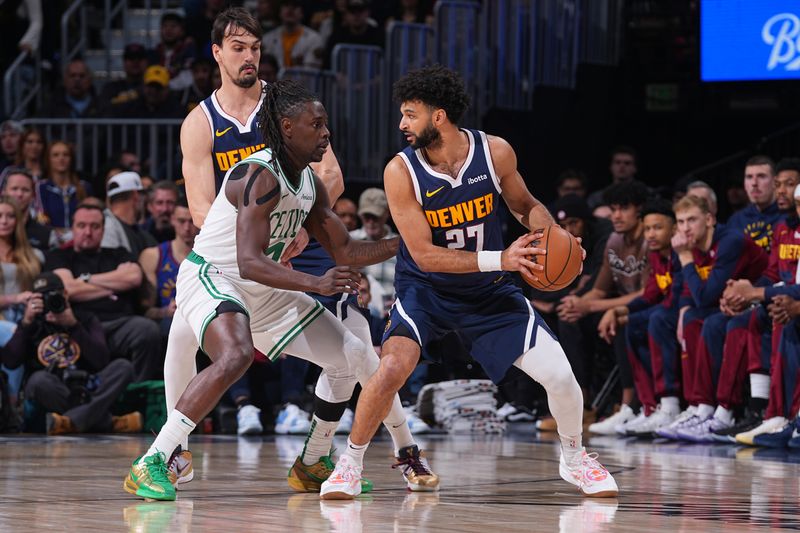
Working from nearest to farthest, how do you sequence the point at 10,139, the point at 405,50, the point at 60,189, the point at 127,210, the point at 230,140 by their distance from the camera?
the point at 230,140 → the point at 127,210 → the point at 60,189 → the point at 10,139 → the point at 405,50

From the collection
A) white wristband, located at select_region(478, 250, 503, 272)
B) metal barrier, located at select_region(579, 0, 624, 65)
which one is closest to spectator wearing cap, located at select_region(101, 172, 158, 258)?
white wristband, located at select_region(478, 250, 503, 272)

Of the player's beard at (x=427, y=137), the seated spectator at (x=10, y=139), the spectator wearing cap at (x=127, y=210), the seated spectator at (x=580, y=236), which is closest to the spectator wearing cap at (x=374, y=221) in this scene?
the seated spectator at (x=580, y=236)

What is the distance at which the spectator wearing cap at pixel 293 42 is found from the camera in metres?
12.8

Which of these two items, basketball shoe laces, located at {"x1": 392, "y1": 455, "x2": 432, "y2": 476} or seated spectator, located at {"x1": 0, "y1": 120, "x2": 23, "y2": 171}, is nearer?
basketball shoe laces, located at {"x1": 392, "y1": 455, "x2": 432, "y2": 476}

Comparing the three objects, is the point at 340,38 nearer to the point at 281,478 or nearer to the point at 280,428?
the point at 280,428

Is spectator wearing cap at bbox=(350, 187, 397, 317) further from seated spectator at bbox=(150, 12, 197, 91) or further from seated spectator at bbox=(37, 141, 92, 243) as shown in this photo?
seated spectator at bbox=(150, 12, 197, 91)

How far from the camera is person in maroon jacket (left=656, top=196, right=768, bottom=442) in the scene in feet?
27.6

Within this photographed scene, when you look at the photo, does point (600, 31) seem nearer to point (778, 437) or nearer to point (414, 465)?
point (778, 437)

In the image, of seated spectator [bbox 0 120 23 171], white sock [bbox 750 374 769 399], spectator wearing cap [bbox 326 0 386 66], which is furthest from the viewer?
spectator wearing cap [bbox 326 0 386 66]

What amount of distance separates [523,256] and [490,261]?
0.16 meters

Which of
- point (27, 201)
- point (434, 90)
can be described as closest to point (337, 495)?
point (434, 90)

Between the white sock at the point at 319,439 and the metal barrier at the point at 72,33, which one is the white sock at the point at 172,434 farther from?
the metal barrier at the point at 72,33

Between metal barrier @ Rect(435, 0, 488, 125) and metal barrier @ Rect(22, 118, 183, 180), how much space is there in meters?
2.48

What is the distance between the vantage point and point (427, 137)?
5379 millimetres
